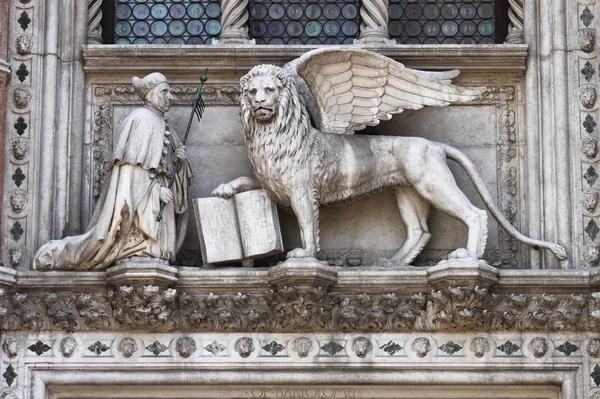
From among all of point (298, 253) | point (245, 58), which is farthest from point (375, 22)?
point (298, 253)

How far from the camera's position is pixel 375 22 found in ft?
55.1

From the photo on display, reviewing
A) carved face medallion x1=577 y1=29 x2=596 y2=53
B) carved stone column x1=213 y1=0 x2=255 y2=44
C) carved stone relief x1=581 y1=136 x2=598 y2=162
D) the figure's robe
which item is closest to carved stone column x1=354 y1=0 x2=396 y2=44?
carved stone column x1=213 y1=0 x2=255 y2=44

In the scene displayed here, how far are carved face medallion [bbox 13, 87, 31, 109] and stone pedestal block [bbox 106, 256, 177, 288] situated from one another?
1857 millimetres

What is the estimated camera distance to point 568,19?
54.0 feet

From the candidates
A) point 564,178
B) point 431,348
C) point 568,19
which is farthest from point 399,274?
point 568,19

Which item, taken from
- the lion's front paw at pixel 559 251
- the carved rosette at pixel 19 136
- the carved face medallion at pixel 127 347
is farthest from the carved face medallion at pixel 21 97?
the lion's front paw at pixel 559 251

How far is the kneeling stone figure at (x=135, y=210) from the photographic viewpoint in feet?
51.4

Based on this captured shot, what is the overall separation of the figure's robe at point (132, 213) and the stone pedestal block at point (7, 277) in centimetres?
28

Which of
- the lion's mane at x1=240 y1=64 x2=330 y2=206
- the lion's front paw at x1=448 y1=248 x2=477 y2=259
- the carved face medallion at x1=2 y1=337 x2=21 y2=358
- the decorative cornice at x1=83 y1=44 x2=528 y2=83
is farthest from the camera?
the decorative cornice at x1=83 y1=44 x2=528 y2=83

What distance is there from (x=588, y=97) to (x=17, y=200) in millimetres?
5176

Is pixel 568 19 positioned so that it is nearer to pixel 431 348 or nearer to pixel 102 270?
pixel 431 348

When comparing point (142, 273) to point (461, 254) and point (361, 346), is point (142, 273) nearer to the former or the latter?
point (361, 346)

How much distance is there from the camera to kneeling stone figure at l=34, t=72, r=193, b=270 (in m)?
15.7

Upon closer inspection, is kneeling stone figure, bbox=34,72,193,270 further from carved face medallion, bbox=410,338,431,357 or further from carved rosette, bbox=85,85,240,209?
carved face medallion, bbox=410,338,431,357
